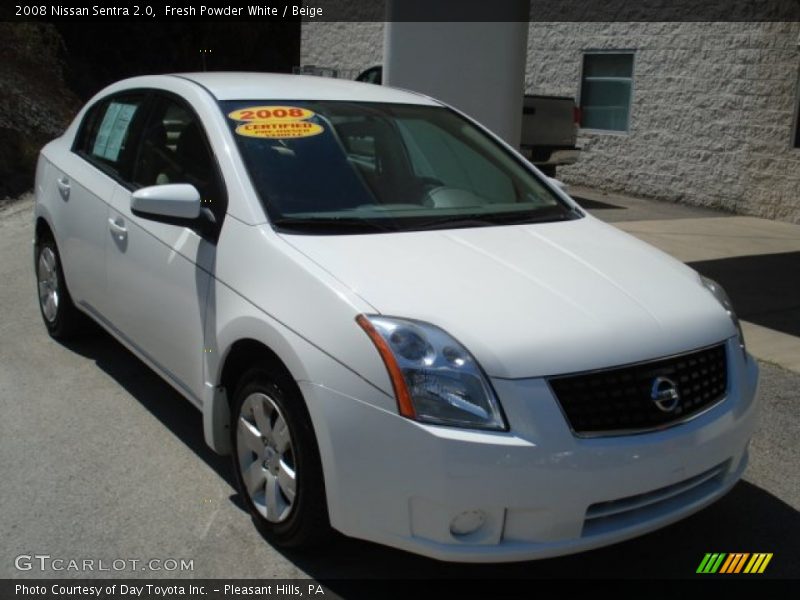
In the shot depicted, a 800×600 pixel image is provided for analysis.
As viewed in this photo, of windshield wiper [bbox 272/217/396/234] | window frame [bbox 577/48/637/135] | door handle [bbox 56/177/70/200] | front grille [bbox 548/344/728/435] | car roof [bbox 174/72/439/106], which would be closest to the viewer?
front grille [bbox 548/344/728/435]

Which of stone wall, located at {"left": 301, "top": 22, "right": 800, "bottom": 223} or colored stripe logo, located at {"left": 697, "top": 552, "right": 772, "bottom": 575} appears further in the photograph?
stone wall, located at {"left": 301, "top": 22, "right": 800, "bottom": 223}

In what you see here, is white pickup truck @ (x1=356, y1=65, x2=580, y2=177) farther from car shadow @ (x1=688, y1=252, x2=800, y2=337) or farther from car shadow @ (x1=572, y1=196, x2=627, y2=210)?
car shadow @ (x1=688, y1=252, x2=800, y2=337)

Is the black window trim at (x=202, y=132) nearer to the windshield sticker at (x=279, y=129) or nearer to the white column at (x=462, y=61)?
the windshield sticker at (x=279, y=129)

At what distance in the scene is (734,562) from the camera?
3.57 metres

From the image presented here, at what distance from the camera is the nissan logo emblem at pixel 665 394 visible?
311cm

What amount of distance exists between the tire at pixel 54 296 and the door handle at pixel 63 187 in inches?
14.9

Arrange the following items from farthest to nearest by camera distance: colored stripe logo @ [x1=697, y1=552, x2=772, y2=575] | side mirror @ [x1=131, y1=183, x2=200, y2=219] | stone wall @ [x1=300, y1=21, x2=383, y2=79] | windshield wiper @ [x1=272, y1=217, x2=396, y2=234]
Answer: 1. stone wall @ [x1=300, y1=21, x2=383, y2=79]
2. side mirror @ [x1=131, y1=183, x2=200, y2=219]
3. windshield wiper @ [x1=272, y1=217, x2=396, y2=234]
4. colored stripe logo @ [x1=697, y1=552, x2=772, y2=575]

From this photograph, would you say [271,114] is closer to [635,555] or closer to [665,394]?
[665,394]

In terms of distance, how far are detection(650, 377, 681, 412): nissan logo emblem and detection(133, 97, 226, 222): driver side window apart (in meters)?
1.85

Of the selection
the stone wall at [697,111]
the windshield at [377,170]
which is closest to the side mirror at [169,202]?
the windshield at [377,170]

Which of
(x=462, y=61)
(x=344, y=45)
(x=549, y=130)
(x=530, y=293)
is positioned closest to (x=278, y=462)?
(x=530, y=293)

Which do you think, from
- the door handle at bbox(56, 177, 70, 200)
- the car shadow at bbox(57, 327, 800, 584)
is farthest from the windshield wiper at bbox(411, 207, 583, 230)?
the door handle at bbox(56, 177, 70, 200)

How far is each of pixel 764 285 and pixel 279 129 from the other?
5467 millimetres

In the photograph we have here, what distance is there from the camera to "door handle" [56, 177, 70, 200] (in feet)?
17.5
